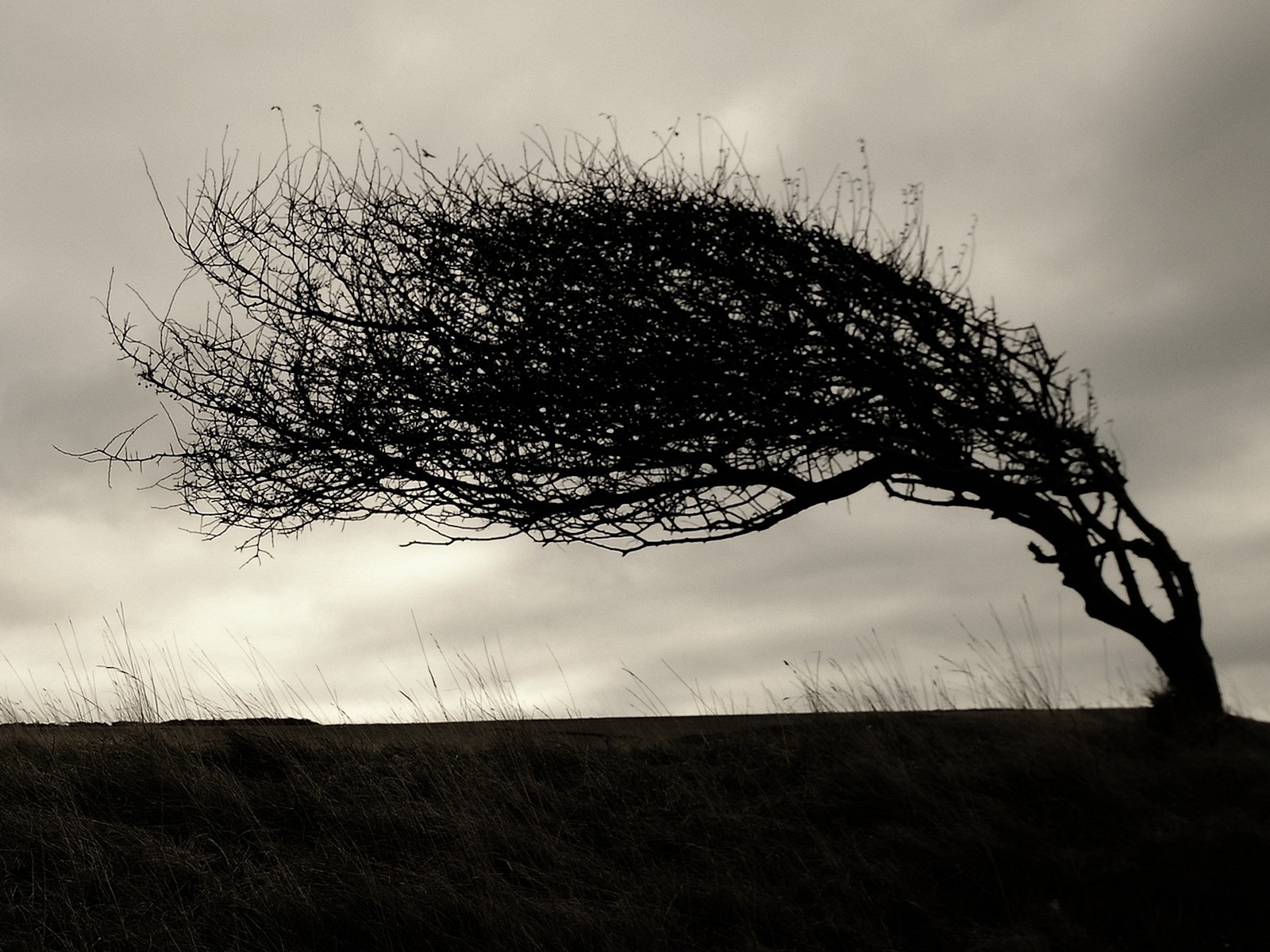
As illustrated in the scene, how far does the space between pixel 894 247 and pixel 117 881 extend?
220 inches

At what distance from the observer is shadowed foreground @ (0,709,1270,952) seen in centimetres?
477

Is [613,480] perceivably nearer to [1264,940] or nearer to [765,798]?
[765,798]

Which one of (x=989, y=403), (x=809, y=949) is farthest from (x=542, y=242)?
(x=809, y=949)

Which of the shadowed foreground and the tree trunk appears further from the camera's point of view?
the tree trunk

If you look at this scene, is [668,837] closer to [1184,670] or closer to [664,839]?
[664,839]

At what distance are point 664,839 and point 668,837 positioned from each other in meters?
0.02

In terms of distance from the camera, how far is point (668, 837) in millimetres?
5680

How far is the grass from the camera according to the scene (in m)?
4.78

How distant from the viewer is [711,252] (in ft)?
20.7

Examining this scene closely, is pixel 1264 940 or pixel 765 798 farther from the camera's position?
pixel 765 798

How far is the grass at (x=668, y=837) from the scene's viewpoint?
4.78 m

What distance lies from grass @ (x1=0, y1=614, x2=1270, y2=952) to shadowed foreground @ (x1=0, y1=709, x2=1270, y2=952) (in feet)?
0.05

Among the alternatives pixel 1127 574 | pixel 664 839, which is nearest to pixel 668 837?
pixel 664 839

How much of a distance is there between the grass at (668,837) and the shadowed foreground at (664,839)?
15 millimetres
